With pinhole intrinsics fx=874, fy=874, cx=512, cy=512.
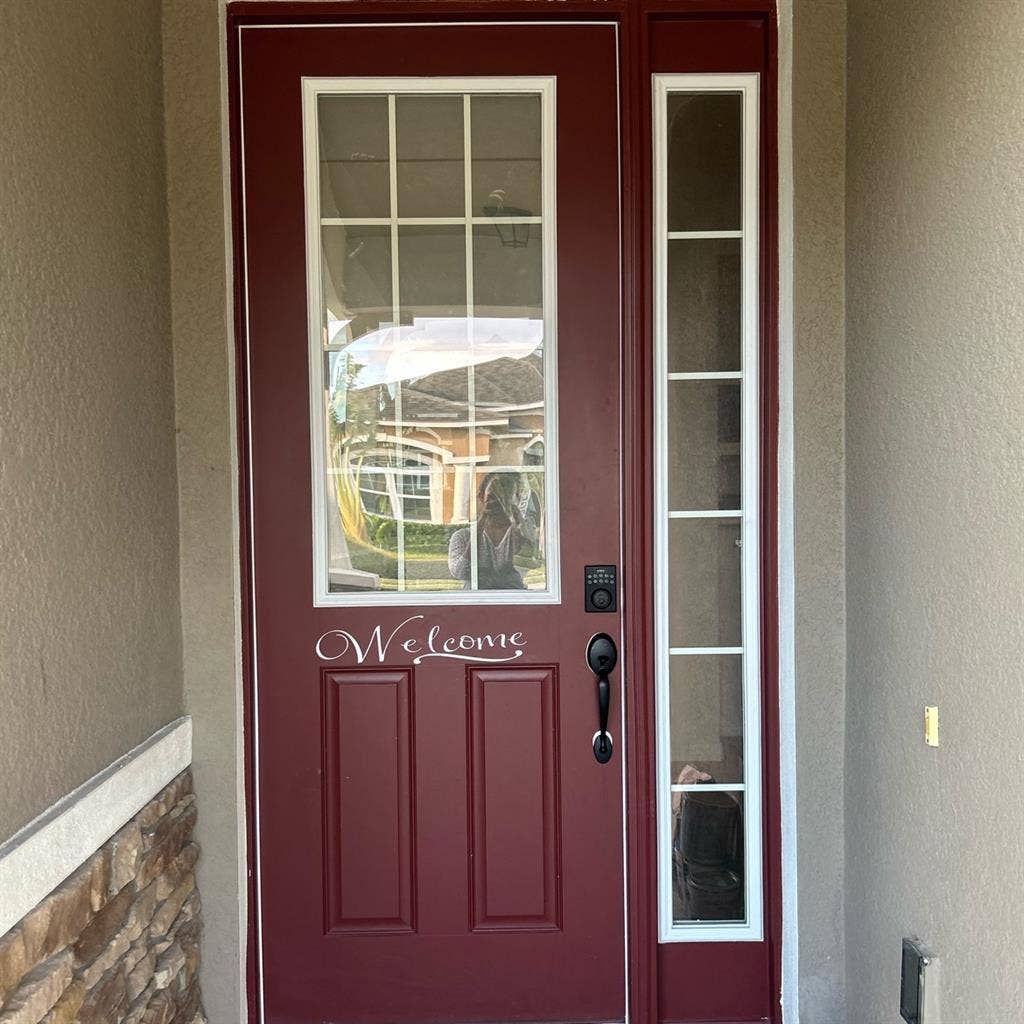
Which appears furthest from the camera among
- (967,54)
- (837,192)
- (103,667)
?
(837,192)

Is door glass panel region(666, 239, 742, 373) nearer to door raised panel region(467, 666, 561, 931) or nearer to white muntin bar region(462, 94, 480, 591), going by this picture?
white muntin bar region(462, 94, 480, 591)

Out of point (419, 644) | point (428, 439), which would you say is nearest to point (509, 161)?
point (428, 439)

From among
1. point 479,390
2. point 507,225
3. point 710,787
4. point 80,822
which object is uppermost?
point 507,225

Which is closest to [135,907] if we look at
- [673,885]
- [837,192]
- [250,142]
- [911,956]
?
[673,885]

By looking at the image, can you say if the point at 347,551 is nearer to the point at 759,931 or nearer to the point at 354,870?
the point at 354,870

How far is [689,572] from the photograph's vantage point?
7.61 feet

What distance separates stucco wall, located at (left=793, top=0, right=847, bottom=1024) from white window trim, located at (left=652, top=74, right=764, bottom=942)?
0.34 feet

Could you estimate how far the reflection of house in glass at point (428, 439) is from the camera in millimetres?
2297

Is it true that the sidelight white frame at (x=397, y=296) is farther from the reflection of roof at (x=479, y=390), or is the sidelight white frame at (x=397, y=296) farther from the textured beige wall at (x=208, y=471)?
the textured beige wall at (x=208, y=471)

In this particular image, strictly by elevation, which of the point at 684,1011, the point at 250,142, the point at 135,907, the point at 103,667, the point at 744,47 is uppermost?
the point at 744,47

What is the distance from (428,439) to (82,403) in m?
0.83

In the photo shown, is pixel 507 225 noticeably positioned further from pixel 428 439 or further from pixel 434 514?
pixel 434 514

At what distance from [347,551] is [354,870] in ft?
2.80

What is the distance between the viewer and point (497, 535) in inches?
91.3
